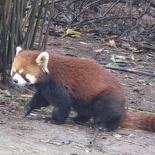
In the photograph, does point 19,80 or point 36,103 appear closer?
point 19,80

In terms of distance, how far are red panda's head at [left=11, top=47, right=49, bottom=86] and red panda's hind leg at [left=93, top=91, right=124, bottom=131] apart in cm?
68

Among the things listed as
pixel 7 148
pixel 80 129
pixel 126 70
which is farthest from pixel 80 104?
pixel 126 70

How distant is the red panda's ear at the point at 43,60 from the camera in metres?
6.38

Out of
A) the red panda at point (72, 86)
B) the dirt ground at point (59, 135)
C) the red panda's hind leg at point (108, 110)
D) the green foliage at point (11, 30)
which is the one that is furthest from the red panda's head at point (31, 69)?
the green foliage at point (11, 30)

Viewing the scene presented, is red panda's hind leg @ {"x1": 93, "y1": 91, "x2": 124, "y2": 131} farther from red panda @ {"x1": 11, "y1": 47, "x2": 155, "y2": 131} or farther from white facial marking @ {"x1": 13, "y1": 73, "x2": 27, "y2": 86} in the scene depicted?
white facial marking @ {"x1": 13, "y1": 73, "x2": 27, "y2": 86}

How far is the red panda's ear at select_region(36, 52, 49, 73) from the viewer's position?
6379 millimetres

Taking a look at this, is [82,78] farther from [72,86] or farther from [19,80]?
[19,80]

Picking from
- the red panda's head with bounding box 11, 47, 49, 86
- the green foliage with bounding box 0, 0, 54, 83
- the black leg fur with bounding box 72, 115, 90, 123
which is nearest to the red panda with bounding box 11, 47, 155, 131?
the red panda's head with bounding box 11, 47, 49, 86

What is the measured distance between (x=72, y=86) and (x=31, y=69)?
498mm

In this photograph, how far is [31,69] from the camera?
6414 millimetres


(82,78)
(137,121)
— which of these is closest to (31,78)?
(82,78)

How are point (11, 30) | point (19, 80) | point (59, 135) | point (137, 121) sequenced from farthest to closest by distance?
point (11, 30)
point (137, 121)
point (19, 80)
point (59, 135)

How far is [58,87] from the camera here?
639 centimetres

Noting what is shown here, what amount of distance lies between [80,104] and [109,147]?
29.3 inches
